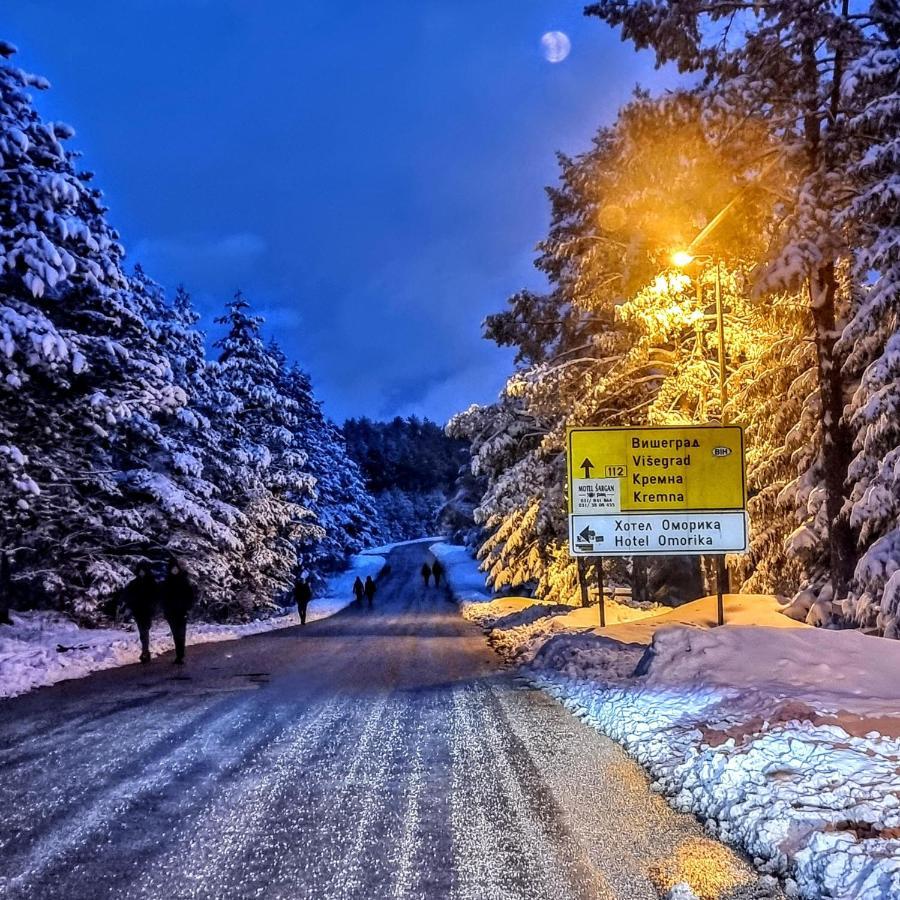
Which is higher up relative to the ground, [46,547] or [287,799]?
[46,547]

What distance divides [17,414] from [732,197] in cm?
1414

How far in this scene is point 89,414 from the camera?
16.4m

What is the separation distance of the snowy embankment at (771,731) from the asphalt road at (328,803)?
0.29 m

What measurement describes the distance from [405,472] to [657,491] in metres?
130

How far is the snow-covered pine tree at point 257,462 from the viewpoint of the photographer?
2950 cm

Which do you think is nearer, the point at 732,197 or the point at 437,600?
the point at 732,197

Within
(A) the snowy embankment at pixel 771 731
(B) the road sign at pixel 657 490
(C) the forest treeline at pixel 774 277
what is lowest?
(A) the snowy embankment at pixel 771 731

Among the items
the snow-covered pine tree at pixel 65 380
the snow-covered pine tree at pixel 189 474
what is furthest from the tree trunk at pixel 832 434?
the snow-covered pine tree at pixel 189 474

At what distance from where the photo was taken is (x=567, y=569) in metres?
28.1

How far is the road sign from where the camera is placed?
48.8ft

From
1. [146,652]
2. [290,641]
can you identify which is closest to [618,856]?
[146,652]

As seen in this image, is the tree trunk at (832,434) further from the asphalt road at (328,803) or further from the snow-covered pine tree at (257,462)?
the snow-covered pine tree at (257,462)

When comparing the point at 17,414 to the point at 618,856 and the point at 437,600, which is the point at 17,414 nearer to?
the point at 618,856

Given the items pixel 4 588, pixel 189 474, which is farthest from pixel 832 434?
pixel 4 588
